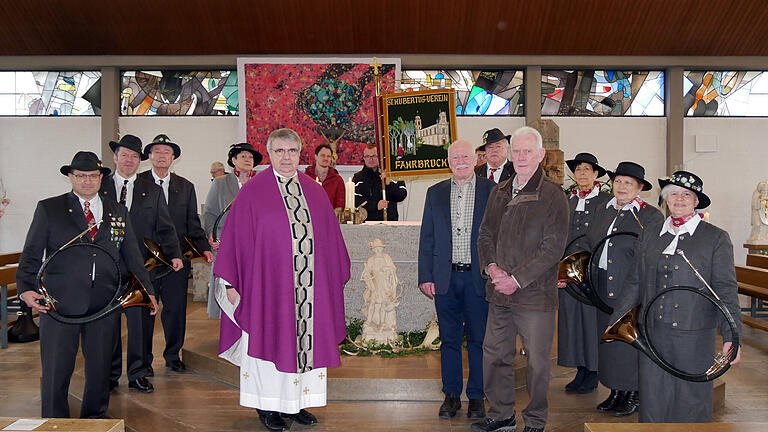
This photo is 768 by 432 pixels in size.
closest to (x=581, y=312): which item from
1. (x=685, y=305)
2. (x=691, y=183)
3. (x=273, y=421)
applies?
(x=685, y=305)

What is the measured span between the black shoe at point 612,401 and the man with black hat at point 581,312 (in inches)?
11.4

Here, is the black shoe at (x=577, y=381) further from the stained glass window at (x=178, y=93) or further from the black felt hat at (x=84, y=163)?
the stained glass window at (x=178, y=93)

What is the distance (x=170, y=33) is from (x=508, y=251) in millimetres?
7957

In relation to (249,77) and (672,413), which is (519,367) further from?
(249,77)

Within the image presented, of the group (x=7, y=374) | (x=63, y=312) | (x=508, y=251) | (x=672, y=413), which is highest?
(x=508, y=251)

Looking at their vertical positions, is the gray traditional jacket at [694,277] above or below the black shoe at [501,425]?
above

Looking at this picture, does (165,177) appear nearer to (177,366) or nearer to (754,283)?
(177,366)

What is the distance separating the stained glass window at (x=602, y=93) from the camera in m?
10.2

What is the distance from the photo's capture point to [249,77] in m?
9.64

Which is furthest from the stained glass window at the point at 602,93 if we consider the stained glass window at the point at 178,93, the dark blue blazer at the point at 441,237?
the dark blue blazer at the point at 441,237

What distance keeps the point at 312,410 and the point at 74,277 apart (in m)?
1.73

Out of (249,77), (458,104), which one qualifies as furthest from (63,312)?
(458,104)

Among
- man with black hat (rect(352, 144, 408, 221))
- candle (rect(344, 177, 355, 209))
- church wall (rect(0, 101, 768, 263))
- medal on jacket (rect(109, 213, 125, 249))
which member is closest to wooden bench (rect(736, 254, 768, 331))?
church wall (rect(0, 101, 768, 263))

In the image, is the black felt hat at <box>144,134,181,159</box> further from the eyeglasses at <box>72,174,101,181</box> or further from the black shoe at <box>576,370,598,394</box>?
the black shoe at <box>576,370,598,394</box>
